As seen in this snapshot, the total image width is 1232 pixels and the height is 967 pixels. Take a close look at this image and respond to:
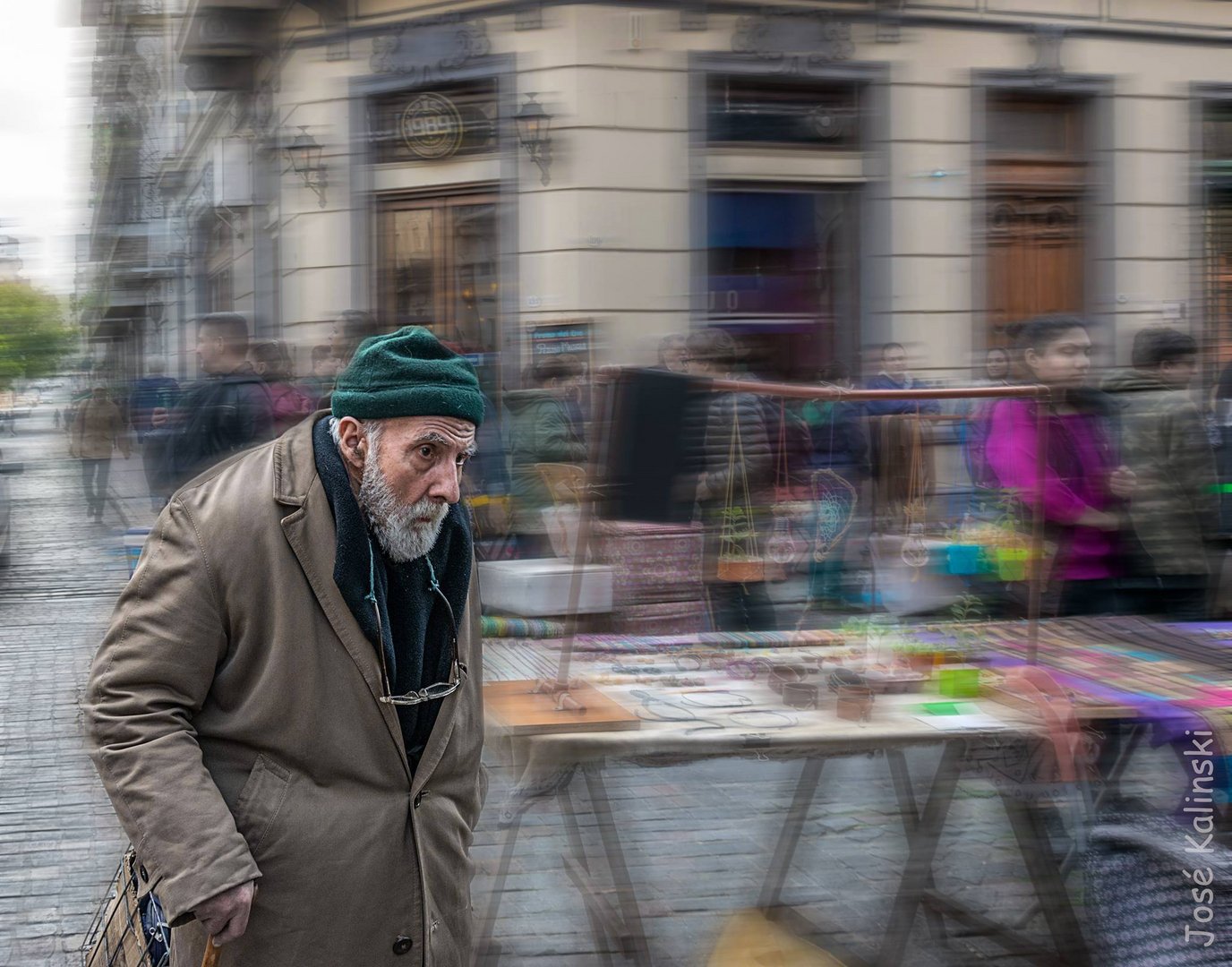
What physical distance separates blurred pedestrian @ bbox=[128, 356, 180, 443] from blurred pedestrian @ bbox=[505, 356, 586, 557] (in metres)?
4.50

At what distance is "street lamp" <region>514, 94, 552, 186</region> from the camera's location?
11.1 meters

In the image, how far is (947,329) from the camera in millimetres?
11766

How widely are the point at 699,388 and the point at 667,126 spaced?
770 cm

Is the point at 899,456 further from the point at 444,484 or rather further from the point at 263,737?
the point at 263,737

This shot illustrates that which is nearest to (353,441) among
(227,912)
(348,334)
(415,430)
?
(415,430)

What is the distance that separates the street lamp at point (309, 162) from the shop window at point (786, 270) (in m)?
3.57

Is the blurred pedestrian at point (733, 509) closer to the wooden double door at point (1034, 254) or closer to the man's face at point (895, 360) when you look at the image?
the man's face at point (895, 360)

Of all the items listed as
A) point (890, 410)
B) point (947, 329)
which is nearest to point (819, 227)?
point (947, 329)

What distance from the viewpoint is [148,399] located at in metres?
15.4

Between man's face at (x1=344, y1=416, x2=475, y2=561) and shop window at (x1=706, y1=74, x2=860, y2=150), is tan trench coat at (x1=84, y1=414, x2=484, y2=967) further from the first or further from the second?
shop window at (x1=706, y1=74, x2=860, y2=150)

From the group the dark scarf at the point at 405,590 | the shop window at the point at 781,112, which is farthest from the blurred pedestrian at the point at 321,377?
the dark scarf at the point at 405,590

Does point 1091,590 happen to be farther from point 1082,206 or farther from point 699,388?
point 1082,206

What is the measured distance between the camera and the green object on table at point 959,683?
3738 millimetres

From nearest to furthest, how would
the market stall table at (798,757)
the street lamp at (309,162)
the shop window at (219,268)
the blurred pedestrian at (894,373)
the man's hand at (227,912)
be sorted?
1. the man's hand at (227,912)
2. the market stall table at (798,757)
3. the blurred pedestrian at (894,373)
4. the street lamp at (309,162)
5. the shop window at (219,268)
